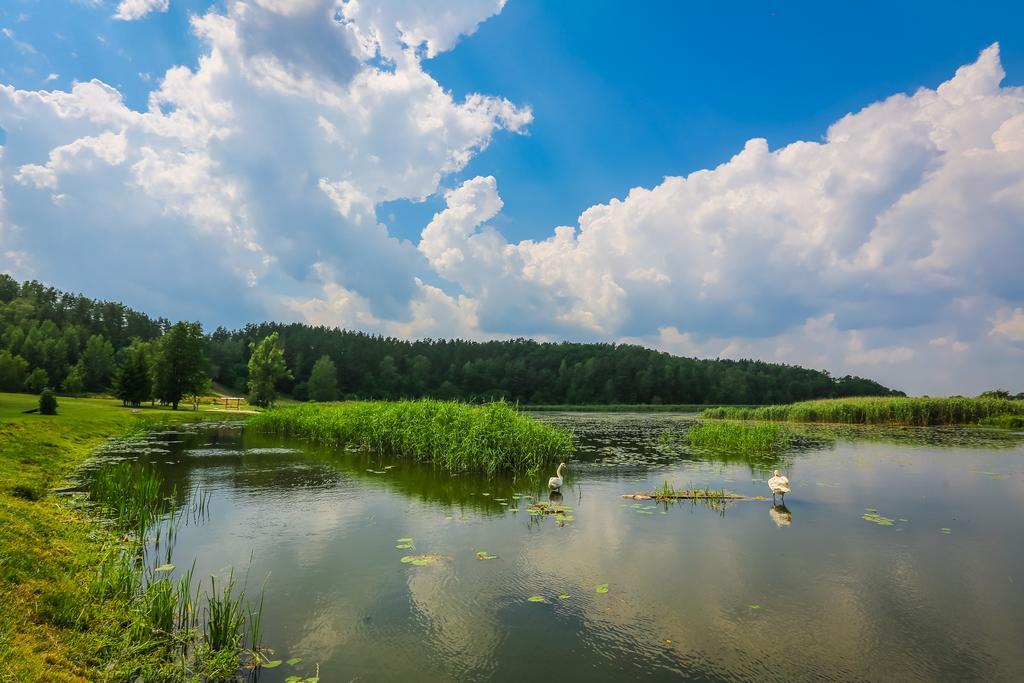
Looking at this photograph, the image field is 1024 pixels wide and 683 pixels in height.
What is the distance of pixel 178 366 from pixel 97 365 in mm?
57293

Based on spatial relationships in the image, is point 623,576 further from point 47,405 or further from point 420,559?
point 47,405

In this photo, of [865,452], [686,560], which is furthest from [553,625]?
[865,452]

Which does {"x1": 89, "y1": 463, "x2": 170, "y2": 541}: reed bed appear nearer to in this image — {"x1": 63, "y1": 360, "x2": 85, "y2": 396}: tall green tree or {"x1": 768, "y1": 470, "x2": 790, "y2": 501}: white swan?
{"x1": 768, "y1": 470, "x2": 790, "y2": 501}: white swan

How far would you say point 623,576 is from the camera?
9133mm

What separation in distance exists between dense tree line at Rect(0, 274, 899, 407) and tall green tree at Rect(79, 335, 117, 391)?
0.25 metres

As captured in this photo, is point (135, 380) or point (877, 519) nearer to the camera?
point (877, 519)

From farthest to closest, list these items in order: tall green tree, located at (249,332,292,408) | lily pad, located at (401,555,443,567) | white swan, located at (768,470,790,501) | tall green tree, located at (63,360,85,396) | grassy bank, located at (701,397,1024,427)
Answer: tall green tree, located at (63,360,85,396) < tall green tree, located at (249,332,292,408) < grassy bank, located at (701,397,1024,427) < white swan, located at (768,470,790,501) < lily pad, located at (401,555,443,567)

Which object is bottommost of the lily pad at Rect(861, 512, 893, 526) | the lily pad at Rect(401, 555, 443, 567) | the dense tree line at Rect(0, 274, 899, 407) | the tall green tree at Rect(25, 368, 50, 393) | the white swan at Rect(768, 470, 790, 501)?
the lily pad at Rect(401, 555, 443, 567)

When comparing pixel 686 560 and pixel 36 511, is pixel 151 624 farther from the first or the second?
pixel 686 560

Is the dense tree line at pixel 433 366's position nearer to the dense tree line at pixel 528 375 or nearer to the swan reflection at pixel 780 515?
the dense tree line at pixel 528 375

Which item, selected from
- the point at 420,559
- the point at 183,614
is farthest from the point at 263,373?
the point at 183,614

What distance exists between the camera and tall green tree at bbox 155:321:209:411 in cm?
5384

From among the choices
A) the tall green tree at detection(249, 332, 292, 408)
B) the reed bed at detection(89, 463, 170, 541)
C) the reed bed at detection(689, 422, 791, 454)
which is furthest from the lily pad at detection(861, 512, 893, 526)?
the tall green tree at detection(249, 332, 292, 408)

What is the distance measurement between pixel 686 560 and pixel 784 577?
5.31ft
